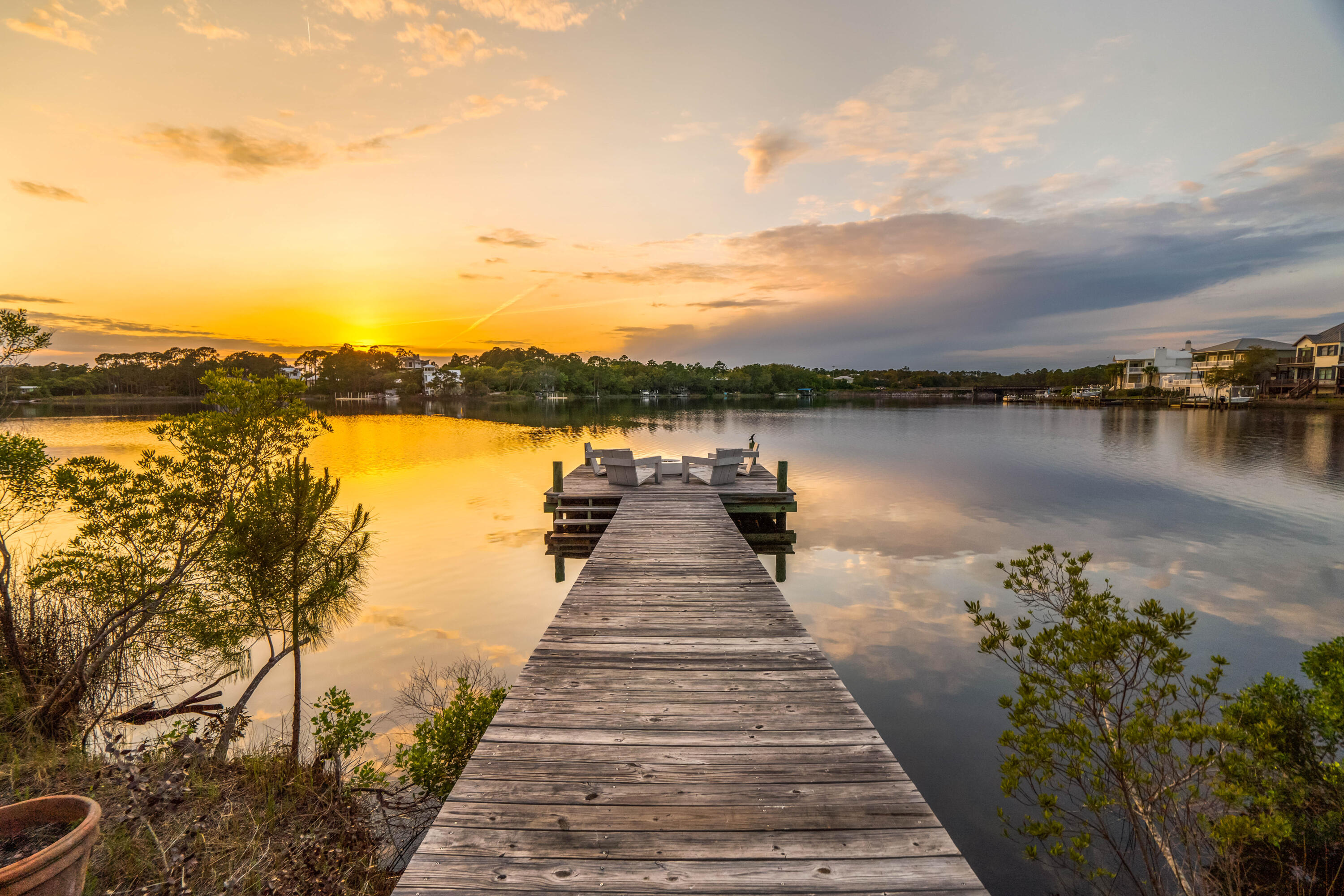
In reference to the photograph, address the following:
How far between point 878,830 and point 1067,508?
18.4 meters

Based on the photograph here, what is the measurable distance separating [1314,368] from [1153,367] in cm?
2648

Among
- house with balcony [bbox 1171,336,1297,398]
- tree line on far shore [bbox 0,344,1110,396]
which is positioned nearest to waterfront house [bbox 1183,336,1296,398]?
house with balcony [bbox 1171,336,1297,398]

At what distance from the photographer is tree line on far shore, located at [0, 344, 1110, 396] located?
79438mm

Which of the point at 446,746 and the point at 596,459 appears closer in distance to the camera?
the point at 446,746

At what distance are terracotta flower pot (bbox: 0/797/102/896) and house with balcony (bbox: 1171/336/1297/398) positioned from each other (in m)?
94.8

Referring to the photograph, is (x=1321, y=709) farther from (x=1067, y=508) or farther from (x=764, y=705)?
(x=1067, y=508)

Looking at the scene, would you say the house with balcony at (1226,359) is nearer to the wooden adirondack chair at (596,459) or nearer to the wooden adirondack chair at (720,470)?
the wooden adirondack chair at (720,470)

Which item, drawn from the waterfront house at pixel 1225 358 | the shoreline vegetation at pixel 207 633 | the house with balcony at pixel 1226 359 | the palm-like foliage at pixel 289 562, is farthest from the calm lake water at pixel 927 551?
the waterfront house at pixel 1225 358

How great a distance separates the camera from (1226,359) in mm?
72312

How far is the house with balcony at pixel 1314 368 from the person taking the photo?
5597 centimetres

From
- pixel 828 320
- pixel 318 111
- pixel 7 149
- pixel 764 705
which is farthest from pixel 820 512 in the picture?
pixel 828 320

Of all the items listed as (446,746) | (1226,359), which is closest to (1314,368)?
(1226,359)

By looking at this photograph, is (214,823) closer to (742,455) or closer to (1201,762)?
(1201,762)

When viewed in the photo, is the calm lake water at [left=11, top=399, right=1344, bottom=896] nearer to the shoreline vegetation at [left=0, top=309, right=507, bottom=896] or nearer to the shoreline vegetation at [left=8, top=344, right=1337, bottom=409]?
the shoreline vegetation at [left=0, top=309, right=507, bottom=896]
